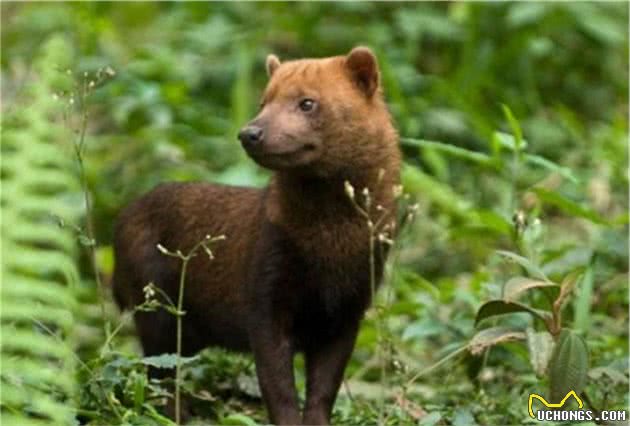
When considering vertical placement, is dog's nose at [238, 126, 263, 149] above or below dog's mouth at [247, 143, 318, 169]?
above

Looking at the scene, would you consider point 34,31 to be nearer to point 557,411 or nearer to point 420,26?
point 420,26

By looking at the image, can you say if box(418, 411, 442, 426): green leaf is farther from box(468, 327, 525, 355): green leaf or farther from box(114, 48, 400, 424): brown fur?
box(114, 48, 400, 424): brown fur

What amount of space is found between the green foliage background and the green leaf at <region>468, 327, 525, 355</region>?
25 cm

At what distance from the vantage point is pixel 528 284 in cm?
511

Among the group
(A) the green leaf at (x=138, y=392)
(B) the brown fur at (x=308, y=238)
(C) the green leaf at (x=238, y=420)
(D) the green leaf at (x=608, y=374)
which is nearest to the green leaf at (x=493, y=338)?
(D) the green leaf at (x=608, y=374)

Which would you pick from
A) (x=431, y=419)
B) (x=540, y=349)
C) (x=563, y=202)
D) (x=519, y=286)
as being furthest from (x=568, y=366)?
(x=563, y=202)

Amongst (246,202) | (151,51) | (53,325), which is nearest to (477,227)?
(246,202)

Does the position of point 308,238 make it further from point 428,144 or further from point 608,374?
point 608,374

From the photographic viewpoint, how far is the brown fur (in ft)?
17.7

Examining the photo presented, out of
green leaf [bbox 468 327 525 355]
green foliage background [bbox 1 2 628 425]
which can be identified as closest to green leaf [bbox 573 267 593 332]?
green foliage background [bbox 1 2 628 425]

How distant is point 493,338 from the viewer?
17.1 ft

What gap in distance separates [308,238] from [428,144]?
0.87 metres

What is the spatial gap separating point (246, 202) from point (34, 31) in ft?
16.9

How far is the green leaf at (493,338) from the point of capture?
203 inches
